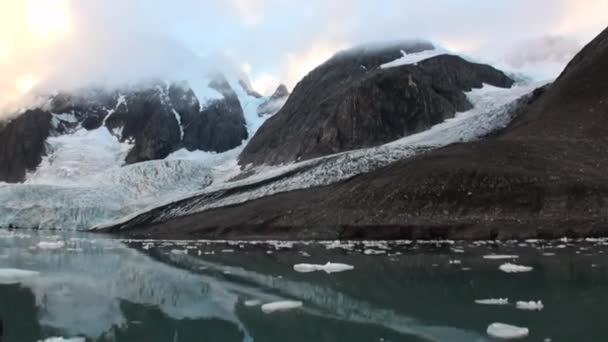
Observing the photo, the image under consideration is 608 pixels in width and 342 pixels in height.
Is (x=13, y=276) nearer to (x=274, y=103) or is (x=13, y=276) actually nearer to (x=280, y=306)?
(x=280, y=306)

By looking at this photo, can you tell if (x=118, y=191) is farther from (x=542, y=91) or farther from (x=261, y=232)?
(x=542, y=91)

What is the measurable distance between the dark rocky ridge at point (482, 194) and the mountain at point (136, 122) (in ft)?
288

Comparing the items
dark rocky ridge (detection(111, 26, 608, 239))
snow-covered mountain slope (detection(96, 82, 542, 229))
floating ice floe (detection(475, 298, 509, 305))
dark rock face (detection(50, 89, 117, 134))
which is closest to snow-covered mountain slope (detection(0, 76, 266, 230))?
dark rock face (detection(50, 89, 117, 134))

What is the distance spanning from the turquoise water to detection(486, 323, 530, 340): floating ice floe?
0.19m

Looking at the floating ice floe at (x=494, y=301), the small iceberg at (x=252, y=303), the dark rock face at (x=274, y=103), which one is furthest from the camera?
the dark rock face at (x=274, y=103)

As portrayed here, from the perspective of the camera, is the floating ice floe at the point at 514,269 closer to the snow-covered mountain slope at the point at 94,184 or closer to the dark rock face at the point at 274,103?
the snow-covered mountain slope at the point at 94,184

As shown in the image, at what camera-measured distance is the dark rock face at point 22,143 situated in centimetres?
14900

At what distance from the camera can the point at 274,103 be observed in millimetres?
A: 181500

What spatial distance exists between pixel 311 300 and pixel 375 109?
8878 centimetres

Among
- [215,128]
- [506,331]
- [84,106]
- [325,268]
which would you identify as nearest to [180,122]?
[215,128]

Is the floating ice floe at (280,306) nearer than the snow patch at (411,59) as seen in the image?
Yes

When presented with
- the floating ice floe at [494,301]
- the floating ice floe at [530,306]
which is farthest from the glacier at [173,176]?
the floating ice floe at [530,306]

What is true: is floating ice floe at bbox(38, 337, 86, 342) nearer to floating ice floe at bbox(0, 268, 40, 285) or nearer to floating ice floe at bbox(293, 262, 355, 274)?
floating ice floe at bbox(0, 268, 40, 285)

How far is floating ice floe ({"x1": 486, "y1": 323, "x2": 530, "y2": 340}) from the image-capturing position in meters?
10.4
